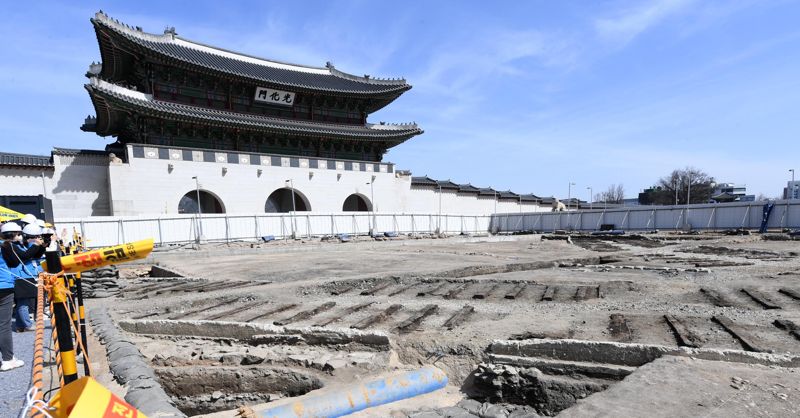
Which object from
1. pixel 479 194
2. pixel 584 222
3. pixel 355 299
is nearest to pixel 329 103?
pixel 479 194

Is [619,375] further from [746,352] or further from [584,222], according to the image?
[584,222]

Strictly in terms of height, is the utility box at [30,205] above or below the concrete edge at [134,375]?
above

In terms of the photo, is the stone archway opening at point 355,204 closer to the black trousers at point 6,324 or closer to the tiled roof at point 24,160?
the tiled roof at point 24,160

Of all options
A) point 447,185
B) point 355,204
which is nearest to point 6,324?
point 355,204

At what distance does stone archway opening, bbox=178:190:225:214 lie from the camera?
24.2m

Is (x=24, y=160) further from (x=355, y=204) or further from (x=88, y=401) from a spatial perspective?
(x=88, y=401)

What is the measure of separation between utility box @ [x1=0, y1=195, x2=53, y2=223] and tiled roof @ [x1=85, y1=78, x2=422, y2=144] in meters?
6.44

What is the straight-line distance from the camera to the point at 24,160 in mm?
19609

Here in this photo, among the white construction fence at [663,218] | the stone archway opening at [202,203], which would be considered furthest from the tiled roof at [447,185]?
the stone archway opening at [202,203]

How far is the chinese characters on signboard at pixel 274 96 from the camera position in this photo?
2764 centimetres

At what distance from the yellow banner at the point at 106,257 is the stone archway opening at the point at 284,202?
25779mm

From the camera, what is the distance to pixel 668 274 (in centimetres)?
953

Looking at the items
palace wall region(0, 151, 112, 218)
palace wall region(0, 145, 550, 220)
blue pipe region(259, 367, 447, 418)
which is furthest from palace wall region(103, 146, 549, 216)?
blue pipe region(259, 367, 447, 418)

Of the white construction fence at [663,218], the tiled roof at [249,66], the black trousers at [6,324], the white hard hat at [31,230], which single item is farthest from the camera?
the white construction fence at [663,218]
